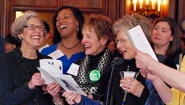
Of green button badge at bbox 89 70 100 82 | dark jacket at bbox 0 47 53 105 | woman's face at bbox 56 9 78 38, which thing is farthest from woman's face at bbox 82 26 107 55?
woman's face at bbox 56 9 78 38

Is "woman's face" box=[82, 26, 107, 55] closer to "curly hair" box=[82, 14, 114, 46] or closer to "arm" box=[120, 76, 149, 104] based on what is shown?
"curly hair" box=[82, 14, 114, 46]

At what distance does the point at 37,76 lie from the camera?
88.0 inches

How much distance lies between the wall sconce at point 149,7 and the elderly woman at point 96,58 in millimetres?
3761

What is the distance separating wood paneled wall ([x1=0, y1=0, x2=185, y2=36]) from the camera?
15.5 feet

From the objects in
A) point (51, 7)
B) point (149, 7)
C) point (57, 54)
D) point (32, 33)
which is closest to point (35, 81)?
point (32, 33)

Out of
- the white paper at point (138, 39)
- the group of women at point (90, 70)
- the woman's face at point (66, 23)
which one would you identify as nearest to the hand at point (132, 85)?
the group of women at point (90, 70)

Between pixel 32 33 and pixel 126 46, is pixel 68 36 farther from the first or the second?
pixel 126 46

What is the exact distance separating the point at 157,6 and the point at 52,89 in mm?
4763

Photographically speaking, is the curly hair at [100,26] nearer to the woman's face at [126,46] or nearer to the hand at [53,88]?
the woman's face at [126,46]

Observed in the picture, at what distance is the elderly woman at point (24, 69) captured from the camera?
7.38ft

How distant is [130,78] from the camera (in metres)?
2.12

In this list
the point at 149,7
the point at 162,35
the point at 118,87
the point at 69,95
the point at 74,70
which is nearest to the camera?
the point at 69,95

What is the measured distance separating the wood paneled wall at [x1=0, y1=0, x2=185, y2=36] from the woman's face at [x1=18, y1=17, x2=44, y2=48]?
7.49 feet

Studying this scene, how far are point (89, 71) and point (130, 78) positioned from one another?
0.59m
